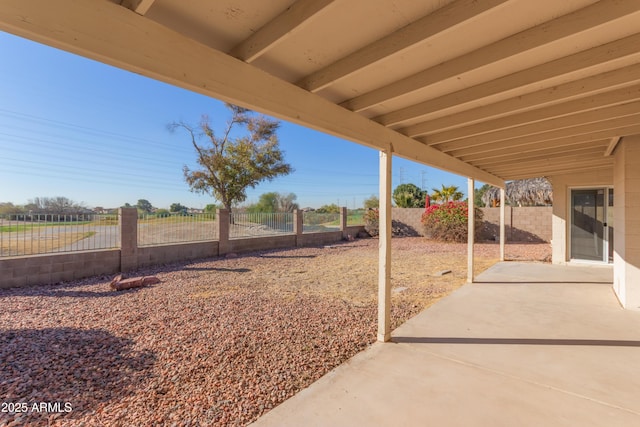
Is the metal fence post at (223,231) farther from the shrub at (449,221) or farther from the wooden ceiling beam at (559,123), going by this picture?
the shrub at (449,221)

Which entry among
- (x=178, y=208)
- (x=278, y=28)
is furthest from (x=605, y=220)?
(x=178, y=208)

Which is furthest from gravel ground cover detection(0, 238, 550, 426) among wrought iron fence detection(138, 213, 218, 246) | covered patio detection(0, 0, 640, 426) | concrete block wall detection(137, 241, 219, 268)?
wrought iron fence detection(138, 213, 218, 246)

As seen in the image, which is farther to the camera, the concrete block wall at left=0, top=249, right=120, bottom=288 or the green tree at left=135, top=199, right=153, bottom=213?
the green tree at left=135, top=199, right=153, bottom=213

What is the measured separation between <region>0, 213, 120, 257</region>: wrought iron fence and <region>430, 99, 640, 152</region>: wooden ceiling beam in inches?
305

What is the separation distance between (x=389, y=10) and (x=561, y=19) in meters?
1.06

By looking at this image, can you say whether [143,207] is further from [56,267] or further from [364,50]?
[364,50]

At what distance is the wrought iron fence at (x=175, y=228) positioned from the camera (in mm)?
8133

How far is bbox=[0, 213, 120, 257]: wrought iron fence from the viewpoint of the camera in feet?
19.6

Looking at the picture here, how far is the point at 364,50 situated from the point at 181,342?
352cm

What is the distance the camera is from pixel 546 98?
105 inches

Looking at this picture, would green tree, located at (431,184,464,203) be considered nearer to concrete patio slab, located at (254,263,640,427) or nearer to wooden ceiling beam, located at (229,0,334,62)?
concrete patio slab, located at (254,263,640,427)

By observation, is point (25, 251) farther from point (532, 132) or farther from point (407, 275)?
point (532, 132)

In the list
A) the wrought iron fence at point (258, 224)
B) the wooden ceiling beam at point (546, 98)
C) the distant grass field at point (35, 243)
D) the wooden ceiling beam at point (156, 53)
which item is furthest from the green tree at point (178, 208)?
the wooden ceiling beam at point (546, 98)

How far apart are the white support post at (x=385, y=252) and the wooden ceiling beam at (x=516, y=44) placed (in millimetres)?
939
